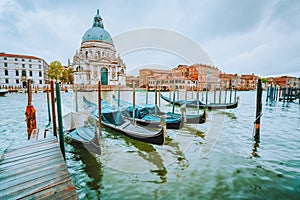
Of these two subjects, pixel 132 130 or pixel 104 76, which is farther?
pixel 104 76

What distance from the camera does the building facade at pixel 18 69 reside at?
29922 mm

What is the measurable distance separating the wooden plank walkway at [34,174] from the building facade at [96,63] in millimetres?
29589

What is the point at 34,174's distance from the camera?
1870mm

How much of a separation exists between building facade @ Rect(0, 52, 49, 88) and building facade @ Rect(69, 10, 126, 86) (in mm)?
7855

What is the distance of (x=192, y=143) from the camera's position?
168 inches

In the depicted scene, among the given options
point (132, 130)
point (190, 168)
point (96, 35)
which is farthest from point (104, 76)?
point (190, 168)

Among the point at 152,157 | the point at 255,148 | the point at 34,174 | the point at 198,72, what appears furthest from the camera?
the point at 198,72

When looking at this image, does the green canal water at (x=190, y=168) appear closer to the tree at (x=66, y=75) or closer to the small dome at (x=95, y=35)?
the small dome at (x=95, y=35)

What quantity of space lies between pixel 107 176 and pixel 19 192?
1.34 meters

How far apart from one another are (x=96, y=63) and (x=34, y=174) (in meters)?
32.1

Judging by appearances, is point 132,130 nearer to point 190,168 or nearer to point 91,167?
point 91,167

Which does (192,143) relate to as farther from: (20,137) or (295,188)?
(20,137)

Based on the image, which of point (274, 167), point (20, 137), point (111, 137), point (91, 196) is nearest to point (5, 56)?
point (20, 137)

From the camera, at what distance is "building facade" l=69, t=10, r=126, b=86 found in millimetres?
31219
